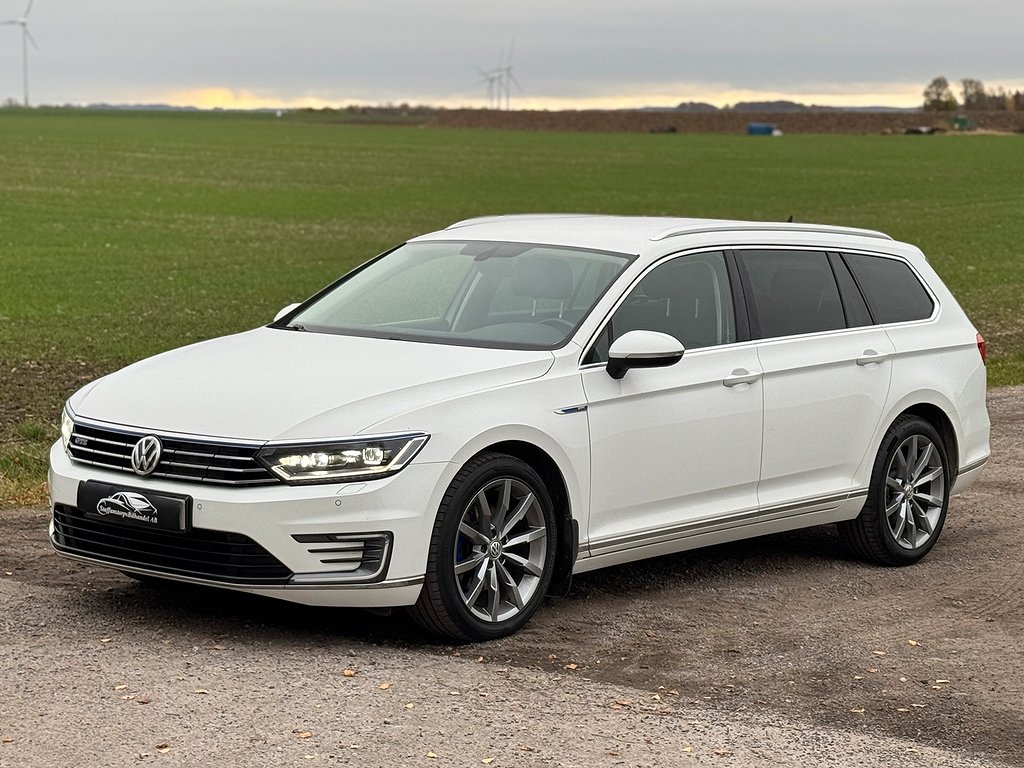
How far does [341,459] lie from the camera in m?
6.20

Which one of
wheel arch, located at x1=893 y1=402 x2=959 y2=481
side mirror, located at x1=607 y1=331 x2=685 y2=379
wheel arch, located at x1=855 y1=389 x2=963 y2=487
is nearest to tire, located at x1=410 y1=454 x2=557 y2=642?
side mirror, located at x1=607 y1=331 x2=685 y2=379

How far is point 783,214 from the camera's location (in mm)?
41125

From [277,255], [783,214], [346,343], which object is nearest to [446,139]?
[783,214]

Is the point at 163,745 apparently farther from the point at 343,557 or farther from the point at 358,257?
the point at 358,257

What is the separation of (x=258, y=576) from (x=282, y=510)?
296 millimetres

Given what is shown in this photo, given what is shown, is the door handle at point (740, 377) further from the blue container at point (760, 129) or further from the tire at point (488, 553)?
the blue container at point (760, 129)

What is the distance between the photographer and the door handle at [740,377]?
7566 mm

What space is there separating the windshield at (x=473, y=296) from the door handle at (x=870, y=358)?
4.91ft

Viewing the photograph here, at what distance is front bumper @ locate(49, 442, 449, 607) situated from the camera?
20.2 ft

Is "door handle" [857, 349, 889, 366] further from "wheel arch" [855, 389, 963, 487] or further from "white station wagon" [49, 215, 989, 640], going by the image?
"wheel arch" [855, 389, 963, 487]

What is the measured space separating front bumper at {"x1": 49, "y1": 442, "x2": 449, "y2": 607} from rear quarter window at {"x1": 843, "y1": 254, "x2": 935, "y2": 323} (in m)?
3.18

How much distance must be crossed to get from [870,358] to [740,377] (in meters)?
1.05

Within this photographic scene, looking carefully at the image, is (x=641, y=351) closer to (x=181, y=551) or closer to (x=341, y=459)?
(x=341, y=459)

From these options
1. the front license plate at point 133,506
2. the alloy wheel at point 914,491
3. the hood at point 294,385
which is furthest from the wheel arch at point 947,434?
the front license plate at point 133,506
